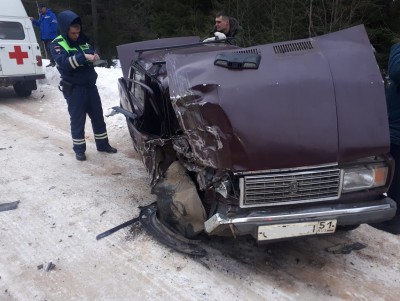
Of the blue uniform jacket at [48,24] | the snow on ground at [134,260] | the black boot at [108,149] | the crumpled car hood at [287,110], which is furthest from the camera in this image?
the blue uniform jacket at [48,24]

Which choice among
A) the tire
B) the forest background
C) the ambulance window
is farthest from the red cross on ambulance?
the forest background

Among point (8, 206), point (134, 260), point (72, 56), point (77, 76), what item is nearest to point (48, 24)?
point (77, 76)

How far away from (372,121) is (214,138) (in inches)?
43.6

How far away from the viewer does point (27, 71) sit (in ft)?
28.8

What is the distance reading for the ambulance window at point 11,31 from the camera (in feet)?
27.7

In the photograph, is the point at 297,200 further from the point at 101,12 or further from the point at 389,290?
the point at 101,12

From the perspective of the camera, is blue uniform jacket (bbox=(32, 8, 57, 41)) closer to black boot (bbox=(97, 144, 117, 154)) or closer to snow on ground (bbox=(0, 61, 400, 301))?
black boot (bbox=(97, 144, 117, 154))

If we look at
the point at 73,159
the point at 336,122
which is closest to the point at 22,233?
the point at 73,159

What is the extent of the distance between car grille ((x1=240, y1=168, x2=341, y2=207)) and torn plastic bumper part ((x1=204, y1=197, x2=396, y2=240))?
0.26 feet

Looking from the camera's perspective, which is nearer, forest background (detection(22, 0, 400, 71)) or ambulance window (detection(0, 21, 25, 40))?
ambulance window (detection(0, 21, 25, 40))

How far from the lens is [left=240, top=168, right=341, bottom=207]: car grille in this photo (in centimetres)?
254

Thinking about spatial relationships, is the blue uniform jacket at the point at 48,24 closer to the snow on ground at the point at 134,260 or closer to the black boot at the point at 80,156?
the black boot at the point at 80,156

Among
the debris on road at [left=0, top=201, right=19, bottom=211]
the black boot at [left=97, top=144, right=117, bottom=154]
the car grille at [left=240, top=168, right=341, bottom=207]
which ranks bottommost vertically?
the debris on road at [left=0, top=201, right=19, bottom=211]

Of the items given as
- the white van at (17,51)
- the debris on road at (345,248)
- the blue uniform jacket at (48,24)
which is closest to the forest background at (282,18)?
the blue uniform jacket at (48,24)
